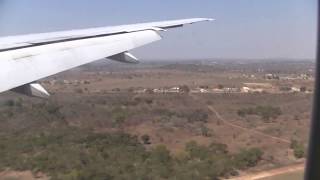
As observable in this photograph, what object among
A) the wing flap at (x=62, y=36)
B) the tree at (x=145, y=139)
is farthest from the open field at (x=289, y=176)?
the tree at (x=145, y=139)

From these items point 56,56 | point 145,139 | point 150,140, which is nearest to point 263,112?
point 150,140

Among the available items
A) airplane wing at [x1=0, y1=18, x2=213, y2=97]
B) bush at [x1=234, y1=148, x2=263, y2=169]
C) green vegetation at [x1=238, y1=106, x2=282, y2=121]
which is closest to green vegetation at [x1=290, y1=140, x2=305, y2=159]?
bush at [x1=234, y1=148, x2=263, y2=169]

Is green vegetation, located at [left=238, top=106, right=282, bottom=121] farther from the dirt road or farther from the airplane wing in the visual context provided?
A: the airplane wing

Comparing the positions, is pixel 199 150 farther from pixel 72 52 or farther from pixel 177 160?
pixel 72 52

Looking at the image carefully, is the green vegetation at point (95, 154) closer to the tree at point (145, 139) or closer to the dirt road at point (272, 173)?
the tree at point (145, 139)

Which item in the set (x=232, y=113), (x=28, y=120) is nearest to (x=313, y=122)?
(x=28, y=120)
